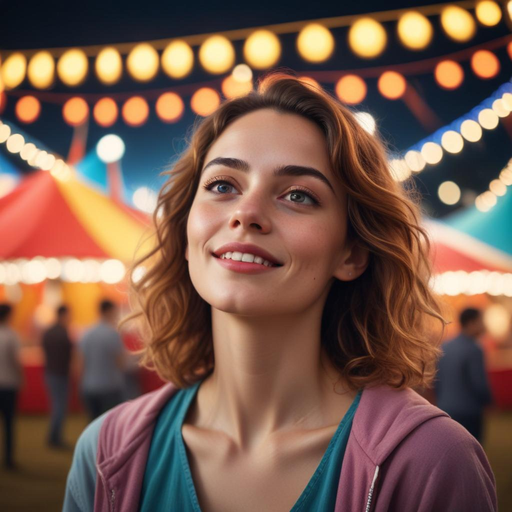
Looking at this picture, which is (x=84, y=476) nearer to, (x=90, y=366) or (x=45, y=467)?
(x=90, y=366)

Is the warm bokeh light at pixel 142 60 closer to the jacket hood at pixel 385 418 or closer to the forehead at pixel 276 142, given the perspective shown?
the forehead at pixel 276 142

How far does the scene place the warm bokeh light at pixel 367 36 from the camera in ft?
10.4

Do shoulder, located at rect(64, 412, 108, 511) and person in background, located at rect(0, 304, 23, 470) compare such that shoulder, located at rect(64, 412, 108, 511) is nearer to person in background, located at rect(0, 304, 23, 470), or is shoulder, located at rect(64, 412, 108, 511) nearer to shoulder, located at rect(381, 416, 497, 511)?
shoulder, located at rect(381, 416, 497, 511)

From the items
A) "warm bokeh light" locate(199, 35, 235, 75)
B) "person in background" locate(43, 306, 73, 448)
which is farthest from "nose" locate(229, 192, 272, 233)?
"person in background" locate(43, 306, 73, 448)

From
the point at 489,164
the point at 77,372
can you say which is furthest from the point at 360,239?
the point at 77,372

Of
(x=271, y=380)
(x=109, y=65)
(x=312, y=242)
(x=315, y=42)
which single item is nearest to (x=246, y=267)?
(x=312, y=242)

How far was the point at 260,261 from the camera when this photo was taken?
3.26ft

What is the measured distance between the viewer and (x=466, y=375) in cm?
287

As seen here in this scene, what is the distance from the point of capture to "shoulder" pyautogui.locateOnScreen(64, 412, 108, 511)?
1092 millimetres

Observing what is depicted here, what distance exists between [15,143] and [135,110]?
3.35 feet

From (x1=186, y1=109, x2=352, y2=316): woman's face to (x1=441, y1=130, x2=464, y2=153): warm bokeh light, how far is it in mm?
2819

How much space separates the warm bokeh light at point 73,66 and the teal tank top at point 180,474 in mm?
2803

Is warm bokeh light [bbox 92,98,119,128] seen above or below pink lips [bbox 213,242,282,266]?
above

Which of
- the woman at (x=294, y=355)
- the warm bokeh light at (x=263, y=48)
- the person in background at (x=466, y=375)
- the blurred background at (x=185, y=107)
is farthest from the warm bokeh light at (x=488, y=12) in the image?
the woman at (x=294, y=355)
